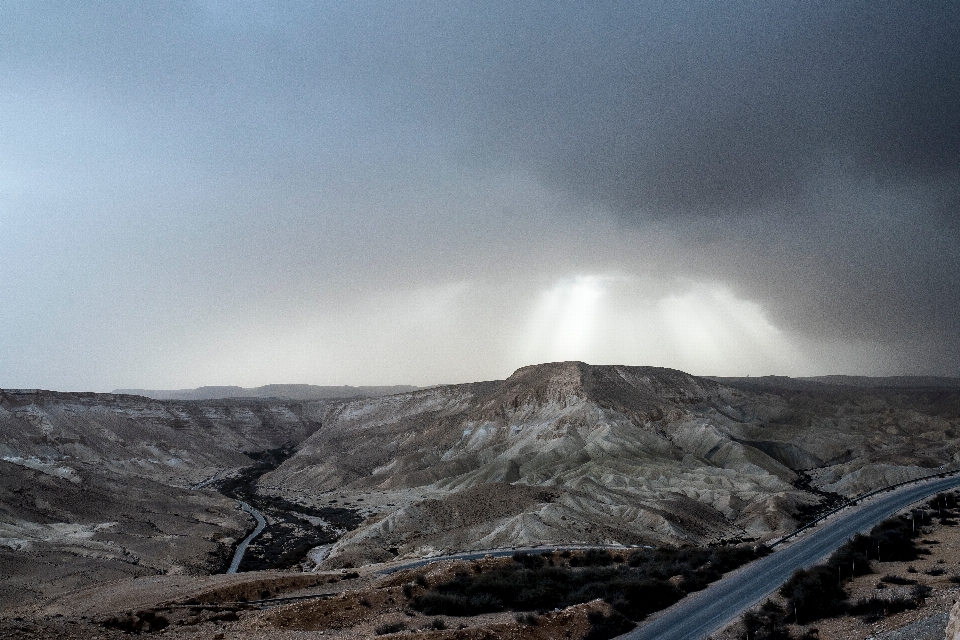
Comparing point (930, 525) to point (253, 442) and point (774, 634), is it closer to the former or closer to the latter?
point (774, 634)

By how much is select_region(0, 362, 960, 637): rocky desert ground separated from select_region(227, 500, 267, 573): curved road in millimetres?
1166

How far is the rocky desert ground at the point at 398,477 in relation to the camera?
136ft

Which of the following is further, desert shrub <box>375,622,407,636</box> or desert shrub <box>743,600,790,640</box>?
desert shrub <box>375,622,407,636</box>

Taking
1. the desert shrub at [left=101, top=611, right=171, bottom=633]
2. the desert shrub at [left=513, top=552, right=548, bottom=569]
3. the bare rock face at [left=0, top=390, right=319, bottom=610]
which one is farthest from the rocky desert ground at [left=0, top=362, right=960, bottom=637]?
the desert shrub at [left=513, top=552, right=548, bottom=569]

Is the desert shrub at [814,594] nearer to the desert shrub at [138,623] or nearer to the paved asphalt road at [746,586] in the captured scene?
the paved asphalt road at [746,586]

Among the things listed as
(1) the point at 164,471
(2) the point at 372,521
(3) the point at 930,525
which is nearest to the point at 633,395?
(2) the point at 372,521

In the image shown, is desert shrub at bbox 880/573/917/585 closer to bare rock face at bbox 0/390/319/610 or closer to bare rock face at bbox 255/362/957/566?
bare rock face at bbox 255/362/957/566

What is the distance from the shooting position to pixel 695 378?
442 feet

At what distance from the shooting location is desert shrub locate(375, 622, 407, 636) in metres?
20.0

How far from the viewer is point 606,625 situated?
1980 centimetres

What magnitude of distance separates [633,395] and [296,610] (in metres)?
98.7

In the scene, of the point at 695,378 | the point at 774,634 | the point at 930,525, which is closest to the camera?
the point at 774,634

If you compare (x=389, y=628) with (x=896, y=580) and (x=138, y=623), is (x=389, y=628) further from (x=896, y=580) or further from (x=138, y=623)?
(x=896, y=580)

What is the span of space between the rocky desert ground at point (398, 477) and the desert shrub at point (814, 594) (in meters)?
6.67
